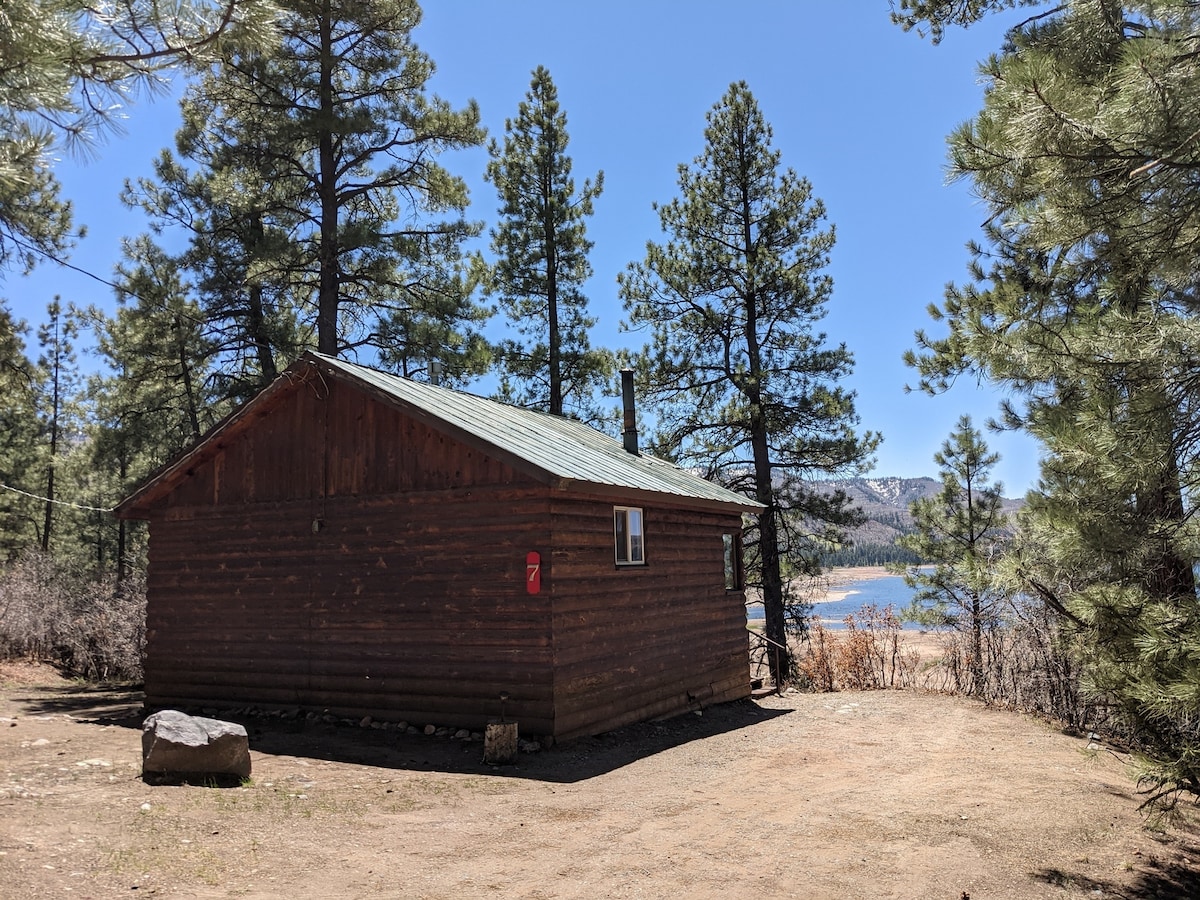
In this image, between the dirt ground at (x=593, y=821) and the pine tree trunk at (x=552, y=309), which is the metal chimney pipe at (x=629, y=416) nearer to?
the dirt ground at (x=593, y=821)

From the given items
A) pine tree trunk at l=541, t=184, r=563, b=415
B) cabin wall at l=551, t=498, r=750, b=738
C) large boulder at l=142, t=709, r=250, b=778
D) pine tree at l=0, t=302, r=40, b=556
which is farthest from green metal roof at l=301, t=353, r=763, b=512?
pine tree at l=0, t=302, r=40, b=556

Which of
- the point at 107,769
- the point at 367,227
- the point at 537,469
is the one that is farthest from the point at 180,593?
the point at 367,227

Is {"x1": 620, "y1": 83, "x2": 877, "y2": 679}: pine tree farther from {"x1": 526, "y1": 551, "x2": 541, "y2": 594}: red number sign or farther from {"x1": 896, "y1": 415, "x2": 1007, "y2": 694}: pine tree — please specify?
{"x1": 526, "y1": 551, "x2": 541, "y2": 594}: red number sign

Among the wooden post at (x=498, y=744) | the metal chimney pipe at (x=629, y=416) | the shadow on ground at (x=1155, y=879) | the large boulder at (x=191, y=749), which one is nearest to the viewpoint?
the shadow on ground at (x=1155, y=879)

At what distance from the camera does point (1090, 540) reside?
19.6ft

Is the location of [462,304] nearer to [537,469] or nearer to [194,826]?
[537,469]

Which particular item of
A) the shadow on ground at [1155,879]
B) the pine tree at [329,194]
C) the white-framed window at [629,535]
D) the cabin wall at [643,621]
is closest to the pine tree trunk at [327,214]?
the pine tree at [329,194]

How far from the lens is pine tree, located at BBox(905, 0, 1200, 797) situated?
5.06 m

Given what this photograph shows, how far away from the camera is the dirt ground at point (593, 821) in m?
5.83

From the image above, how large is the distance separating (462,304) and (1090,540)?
15626 millimetres

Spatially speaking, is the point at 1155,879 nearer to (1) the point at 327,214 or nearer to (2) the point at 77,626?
(1) the point at 327,214

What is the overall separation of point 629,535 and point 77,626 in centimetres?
1484

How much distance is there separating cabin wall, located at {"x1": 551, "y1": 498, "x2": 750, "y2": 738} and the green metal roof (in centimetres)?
48

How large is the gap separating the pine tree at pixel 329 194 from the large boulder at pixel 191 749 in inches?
439
